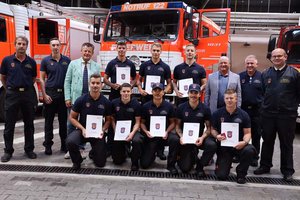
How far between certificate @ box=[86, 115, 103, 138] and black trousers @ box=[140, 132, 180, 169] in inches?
28.9

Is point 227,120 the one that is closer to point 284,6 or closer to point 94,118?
point 94,118

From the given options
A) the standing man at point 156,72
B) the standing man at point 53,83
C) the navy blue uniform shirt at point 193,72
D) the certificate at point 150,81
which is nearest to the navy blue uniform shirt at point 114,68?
the standing man at point 156,72

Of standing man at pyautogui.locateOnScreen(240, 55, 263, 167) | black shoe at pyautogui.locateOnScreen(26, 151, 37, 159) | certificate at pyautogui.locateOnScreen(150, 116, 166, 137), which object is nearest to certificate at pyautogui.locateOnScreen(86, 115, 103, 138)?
certificate at pyautogui.locateOnScreen(150, 116, 166, 137)

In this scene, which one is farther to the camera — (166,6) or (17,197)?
(166,6)

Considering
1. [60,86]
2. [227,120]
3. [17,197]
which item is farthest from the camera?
[60,86]

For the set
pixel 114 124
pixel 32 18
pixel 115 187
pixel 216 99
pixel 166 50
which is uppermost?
pixel 32 18

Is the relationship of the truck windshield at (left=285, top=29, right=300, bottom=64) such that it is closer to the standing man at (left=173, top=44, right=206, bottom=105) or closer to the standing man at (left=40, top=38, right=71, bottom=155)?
the standing man at (left=173, top=44, right=206, bottom=105)

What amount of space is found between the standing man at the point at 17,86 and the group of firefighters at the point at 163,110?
0.6 inches

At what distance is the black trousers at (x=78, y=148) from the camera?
4.67 m

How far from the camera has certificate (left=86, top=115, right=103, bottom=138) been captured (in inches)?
190

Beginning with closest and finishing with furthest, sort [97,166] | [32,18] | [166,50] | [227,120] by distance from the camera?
[227,120] < [97,166] < [166,50] < [32,18]

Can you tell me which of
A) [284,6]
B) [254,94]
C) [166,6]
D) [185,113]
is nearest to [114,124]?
[185,113]

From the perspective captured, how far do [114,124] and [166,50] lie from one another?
248 cm

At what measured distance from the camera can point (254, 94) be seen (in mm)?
5102
